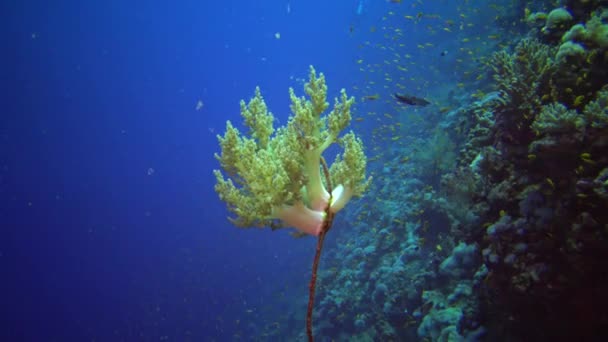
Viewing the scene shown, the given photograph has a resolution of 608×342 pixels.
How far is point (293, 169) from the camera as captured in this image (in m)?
2.96

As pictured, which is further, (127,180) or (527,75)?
(127,180)

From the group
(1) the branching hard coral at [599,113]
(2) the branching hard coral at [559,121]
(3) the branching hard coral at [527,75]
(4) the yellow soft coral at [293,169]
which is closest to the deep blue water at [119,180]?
(4) the yellow soft coral at [293,169]

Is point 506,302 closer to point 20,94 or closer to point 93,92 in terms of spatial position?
point 20,94

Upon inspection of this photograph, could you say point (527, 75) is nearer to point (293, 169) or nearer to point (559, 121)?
point (559, 121)

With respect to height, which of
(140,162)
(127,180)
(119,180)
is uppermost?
(140,162)

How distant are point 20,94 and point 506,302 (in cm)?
6171

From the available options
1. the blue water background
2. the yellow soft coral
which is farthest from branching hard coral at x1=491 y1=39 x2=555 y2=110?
the blue water background

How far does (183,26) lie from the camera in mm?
74125

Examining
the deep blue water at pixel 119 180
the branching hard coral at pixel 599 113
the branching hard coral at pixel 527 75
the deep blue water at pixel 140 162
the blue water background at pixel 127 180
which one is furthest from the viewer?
the deep blue water at pixel 119 180

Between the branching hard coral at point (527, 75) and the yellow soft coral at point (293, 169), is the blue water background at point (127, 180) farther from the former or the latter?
the branching hard coral at point (527, 75)

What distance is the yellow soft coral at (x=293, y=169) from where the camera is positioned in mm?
2918

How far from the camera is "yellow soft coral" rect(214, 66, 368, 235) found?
2918 mm

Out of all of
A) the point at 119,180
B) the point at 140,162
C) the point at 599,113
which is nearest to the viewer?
the point at 599,113

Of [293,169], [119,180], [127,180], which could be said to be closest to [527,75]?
[293,169]
